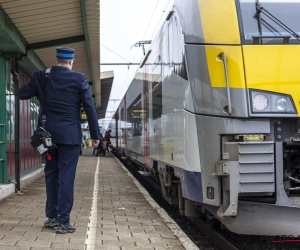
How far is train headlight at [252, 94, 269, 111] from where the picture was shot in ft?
15.8

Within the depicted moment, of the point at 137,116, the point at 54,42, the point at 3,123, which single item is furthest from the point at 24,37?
the point at 137,116

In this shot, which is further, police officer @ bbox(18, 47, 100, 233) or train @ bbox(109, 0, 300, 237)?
police officer @ bbox(18, 47, 100, 233)

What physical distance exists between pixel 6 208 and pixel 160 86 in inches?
111

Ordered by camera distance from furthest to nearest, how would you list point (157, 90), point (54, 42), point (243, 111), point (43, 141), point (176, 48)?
point (54, 42), point (157, 90), point (176, 48), point (43, 141), point (243, 111)

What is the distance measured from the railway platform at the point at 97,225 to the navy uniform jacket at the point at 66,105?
1.01 m

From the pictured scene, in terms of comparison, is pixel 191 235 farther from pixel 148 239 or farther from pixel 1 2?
pixel 1 2

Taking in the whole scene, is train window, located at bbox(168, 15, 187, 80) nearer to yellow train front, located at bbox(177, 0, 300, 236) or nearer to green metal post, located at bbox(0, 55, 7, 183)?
yellow train front, located at bbox(177, 0, 300, 236)

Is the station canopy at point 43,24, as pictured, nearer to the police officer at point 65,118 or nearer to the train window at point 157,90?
the train window at point 157,90

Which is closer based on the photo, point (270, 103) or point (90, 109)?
point (270, 103)

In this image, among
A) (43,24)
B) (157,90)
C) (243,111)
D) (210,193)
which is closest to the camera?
(243,111)

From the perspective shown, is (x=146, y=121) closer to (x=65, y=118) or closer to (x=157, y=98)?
(x=157, y=98)

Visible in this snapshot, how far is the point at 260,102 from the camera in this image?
15.9 feet

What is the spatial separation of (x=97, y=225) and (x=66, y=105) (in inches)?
65.8

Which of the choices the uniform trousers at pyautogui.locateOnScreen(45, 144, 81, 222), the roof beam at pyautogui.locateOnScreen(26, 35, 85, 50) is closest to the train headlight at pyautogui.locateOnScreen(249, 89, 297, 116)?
the uniform trousers at pyautogui.locateOnScreen(45, 144, 81, 222)
